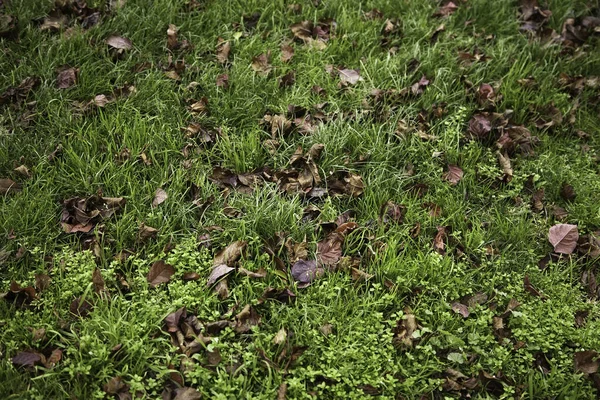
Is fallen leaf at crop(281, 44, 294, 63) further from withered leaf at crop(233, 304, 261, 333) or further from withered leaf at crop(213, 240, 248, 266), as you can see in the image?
withered leaf at crop(233, 304, 261, 333)

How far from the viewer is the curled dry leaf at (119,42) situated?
12.9 ft

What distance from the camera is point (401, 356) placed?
2.68 m

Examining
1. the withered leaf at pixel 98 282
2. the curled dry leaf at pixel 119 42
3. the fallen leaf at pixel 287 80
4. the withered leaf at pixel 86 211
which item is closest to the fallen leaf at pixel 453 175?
the fallen leaf at pixel 287 80

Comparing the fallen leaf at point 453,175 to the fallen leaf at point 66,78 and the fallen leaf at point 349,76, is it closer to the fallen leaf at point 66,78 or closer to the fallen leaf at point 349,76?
the fallen leaf at point 349,76

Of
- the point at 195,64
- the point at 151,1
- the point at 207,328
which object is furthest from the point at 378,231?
the point at 151,1

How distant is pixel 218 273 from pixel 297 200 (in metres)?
0.62

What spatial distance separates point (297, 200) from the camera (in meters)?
3.19

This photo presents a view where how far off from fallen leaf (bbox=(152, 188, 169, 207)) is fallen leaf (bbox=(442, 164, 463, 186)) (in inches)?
62.9

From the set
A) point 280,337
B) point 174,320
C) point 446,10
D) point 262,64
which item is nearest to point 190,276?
point 174,320

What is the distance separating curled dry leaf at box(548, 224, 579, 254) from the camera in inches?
124

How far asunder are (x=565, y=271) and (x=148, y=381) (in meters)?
2.12

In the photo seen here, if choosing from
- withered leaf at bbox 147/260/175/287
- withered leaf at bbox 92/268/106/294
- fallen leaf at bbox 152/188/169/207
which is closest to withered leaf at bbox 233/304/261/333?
withered leaf at bbox 147/260/175/287

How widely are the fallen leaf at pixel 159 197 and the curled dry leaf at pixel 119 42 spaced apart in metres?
1.27

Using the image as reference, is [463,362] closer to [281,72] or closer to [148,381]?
[148,381]
